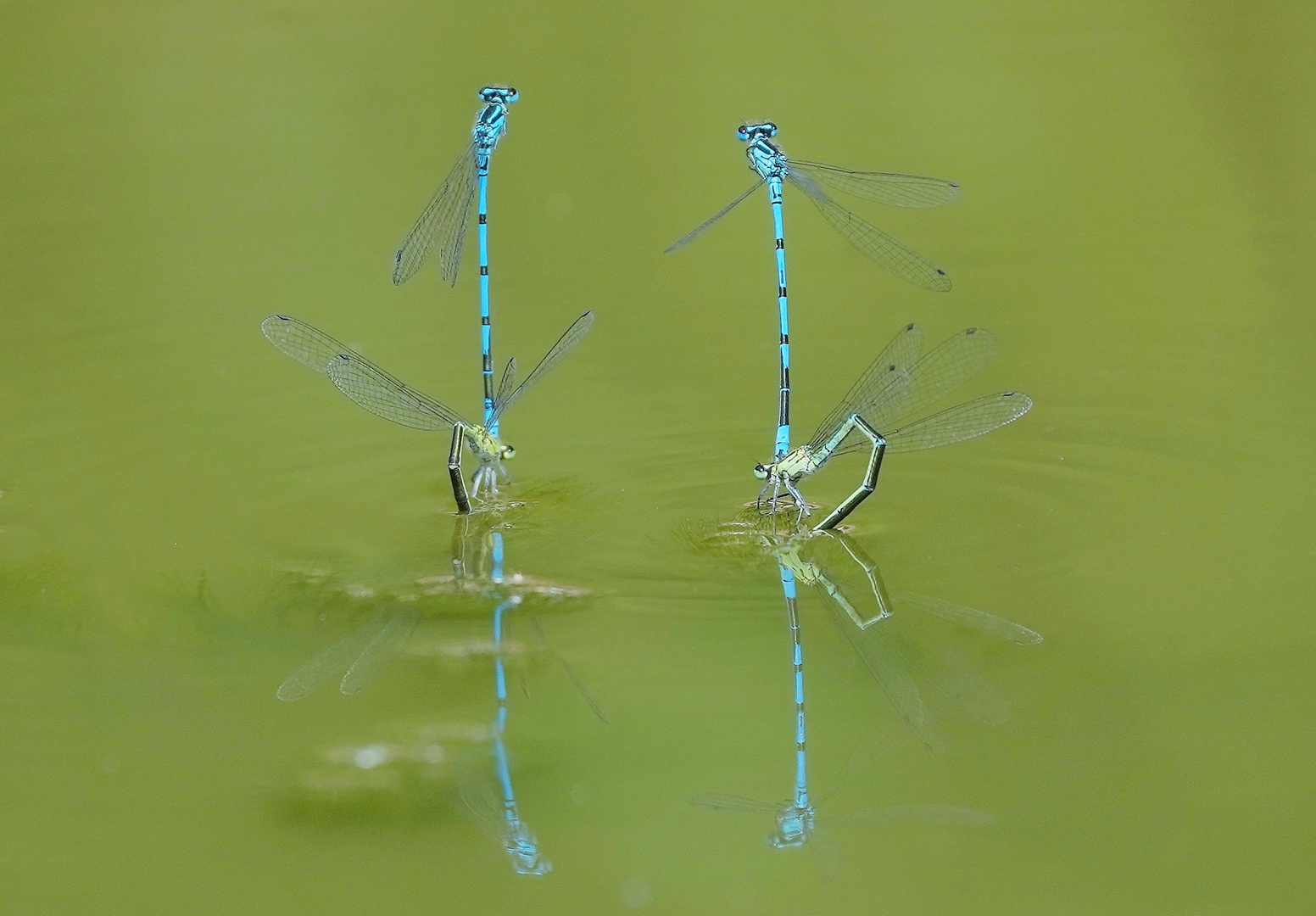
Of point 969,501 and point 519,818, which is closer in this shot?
point 519,818

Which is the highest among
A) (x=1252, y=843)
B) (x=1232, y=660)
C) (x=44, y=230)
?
(x=44, y=230)

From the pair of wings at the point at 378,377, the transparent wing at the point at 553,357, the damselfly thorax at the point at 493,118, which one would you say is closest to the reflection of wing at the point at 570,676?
the pair of wings at the point at 378,377

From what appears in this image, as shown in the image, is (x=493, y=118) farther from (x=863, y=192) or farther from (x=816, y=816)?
(x=816, y=816)

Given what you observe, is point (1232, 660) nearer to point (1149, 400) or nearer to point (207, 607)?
point (1149, 400)

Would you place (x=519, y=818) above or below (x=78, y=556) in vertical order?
below

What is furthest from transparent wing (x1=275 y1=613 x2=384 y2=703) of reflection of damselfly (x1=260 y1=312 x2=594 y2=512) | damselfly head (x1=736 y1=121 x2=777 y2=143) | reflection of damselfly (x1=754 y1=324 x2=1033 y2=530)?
damselfly head (x1=736 y1=121 x2=777 y2=143)

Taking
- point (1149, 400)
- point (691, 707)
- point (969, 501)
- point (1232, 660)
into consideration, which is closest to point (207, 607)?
point (691, 707)

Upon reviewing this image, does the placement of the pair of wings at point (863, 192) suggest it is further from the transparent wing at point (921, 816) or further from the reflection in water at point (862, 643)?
the transparent wing at point (921, 816)
